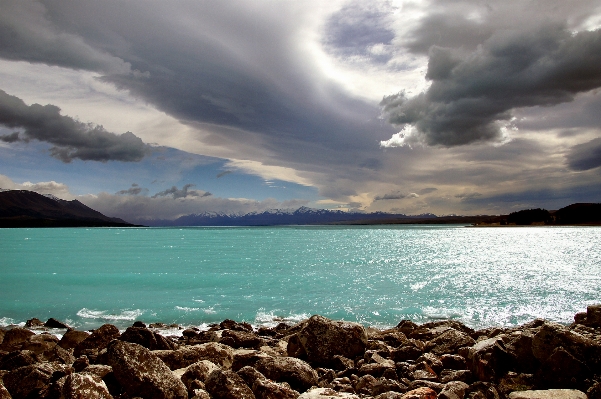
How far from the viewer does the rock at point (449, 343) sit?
11144mm

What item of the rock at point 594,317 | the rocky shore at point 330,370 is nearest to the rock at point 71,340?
the rocky shore at point 330,370

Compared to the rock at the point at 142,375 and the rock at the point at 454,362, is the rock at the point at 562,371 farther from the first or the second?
the rock at the point at 142,375

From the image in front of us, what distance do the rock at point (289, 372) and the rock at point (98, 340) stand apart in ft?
22.3

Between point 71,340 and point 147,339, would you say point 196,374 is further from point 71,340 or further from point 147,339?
point 71,340

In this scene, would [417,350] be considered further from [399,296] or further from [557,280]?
[557,280]

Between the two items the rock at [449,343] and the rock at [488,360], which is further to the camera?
the rock at [449,343]

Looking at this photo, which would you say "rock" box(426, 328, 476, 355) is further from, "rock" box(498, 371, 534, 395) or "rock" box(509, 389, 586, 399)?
"rock" box(509, 389, 586, 399)

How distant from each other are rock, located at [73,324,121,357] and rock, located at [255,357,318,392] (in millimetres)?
6812

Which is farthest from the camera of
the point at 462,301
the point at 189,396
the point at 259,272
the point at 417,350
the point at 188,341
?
the point at 259,272

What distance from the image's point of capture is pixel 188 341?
589 inches

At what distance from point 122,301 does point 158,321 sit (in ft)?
23.7

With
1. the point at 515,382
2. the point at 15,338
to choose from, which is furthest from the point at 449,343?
the point at 15,338

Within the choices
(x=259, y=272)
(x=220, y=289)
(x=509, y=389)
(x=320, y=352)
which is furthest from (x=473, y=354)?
(x=259, y=272)

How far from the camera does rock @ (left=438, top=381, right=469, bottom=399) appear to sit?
7070 millimetres
